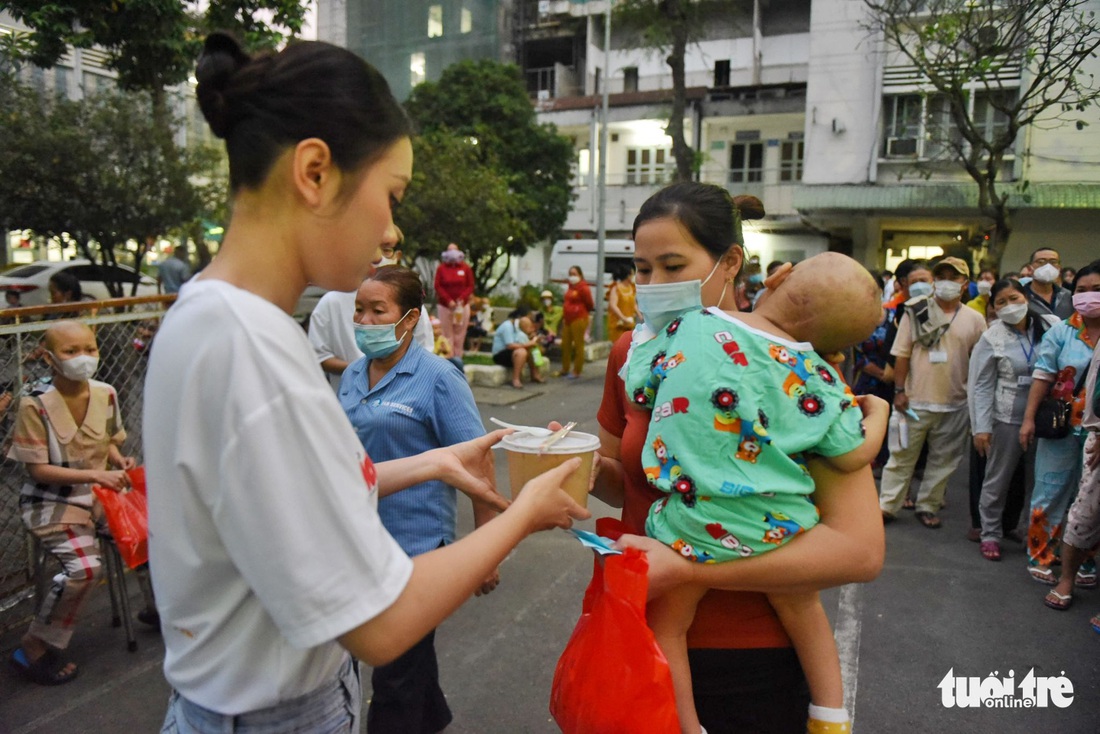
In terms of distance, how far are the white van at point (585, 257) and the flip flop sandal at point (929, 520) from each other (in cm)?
1666

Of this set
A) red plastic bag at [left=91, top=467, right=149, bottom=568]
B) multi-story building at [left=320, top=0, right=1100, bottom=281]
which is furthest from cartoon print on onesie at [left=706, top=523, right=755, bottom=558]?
multi-story building at [left=320, top=0, right=1100, bottom=281]

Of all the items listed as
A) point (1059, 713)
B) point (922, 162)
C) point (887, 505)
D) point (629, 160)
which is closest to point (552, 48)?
point (629, 160)

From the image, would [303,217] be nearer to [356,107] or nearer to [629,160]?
[356,107]

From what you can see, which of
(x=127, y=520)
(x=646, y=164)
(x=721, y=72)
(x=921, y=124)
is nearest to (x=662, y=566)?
(x=127, y=520)

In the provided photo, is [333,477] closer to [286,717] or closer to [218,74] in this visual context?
[286,717]

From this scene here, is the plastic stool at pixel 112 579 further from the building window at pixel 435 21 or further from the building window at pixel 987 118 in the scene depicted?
the building window at pixel 435 21

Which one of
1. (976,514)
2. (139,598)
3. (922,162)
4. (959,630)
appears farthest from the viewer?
(922,162)

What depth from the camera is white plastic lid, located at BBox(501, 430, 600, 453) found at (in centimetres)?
156

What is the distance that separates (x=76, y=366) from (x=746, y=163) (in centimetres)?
2809

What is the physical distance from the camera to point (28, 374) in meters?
4.22

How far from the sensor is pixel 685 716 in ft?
5.43

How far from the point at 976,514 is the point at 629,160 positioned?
90.6 feet

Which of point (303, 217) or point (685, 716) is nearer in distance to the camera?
point (303, 217)

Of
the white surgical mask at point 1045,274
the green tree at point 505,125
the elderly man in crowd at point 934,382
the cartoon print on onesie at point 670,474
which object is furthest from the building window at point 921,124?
the cartoon print on onesie at point 670,474
